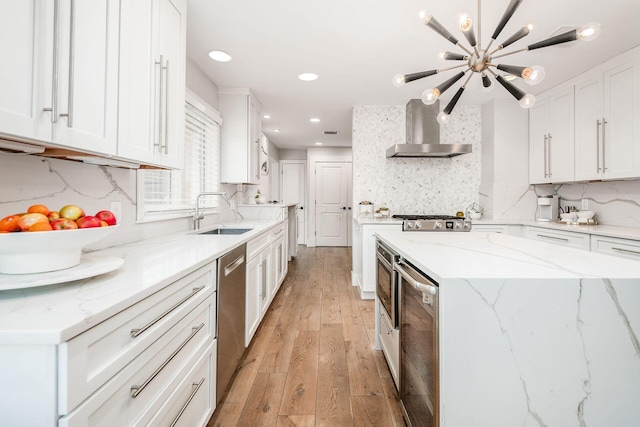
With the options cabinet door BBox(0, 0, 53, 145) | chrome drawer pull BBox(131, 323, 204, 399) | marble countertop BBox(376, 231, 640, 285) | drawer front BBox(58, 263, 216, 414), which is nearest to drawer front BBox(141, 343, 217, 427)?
chrome drawer pull BBox(131, 323, 204, 399)

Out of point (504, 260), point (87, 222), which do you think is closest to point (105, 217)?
point (87, 222)

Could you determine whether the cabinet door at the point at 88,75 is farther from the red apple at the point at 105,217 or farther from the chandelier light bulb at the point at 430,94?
the chandelier light bulb at the point at 430,94

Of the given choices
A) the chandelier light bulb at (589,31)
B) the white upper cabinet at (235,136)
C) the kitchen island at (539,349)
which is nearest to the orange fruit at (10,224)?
the kitchen island at (539,349)

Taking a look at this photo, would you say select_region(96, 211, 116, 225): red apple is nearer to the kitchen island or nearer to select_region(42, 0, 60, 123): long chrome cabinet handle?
select_region(42, 0, 60, 123): long chrome cabinet handle

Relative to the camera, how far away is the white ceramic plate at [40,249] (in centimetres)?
82

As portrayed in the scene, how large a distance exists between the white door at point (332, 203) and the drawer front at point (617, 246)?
4.87m

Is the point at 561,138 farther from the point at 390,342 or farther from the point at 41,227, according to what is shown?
Result: the point at 41,227

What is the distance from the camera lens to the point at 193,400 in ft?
4.20

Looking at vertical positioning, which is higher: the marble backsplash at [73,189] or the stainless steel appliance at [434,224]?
the marble backsplash at [73,189]

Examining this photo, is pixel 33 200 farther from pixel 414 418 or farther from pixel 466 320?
pixel 414 418

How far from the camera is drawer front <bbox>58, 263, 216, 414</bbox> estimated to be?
0.64 metres

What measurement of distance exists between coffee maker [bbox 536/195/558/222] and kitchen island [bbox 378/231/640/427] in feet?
10.1

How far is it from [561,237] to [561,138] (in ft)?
3.82

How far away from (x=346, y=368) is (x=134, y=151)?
1854mm
